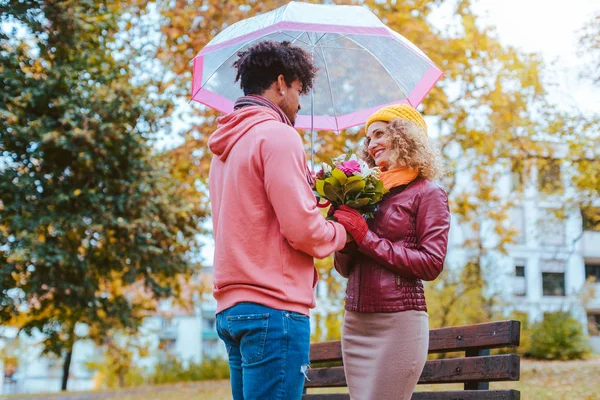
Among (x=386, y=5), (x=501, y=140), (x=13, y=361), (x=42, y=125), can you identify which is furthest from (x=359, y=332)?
(x=13, y=361)

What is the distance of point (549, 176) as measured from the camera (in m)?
17.2

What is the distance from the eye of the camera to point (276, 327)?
7.92 ft

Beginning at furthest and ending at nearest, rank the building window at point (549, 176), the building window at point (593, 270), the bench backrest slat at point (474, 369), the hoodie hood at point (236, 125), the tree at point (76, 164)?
the building window at point (593, 270) < the building window at point (549, 176) < the tree at point (76, 164) < the bench backrest slat at point (474, 369) < the hoodie hood at point (236, 125)

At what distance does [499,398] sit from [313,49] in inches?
89.5

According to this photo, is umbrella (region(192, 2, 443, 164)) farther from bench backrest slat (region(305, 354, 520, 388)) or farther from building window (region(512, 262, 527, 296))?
building window (region(512, 262, 527, 296))

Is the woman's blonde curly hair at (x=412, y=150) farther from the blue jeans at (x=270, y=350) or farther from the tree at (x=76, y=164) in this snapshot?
the tree at (x=76, y=164)

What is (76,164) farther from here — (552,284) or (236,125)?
(552,284)

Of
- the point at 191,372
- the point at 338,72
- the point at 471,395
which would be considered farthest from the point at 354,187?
the point at 191,372

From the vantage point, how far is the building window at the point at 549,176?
14.3m

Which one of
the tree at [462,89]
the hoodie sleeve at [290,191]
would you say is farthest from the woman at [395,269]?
the tree at [462,89]

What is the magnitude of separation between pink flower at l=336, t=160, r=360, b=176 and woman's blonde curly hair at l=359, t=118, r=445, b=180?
280mm

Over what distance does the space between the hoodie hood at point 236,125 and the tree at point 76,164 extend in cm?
861

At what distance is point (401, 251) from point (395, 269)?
86mm

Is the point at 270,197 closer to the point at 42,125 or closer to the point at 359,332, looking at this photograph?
the point at 359,332
